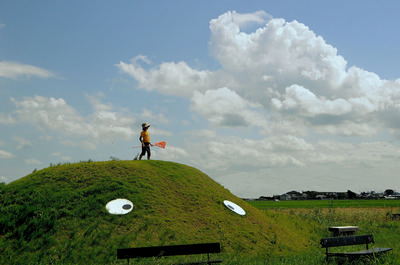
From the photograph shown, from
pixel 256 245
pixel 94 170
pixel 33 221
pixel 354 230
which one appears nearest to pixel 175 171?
pixel 94 170

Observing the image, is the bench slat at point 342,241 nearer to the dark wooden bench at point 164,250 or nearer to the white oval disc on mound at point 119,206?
the dark wooden bench at point 164,250

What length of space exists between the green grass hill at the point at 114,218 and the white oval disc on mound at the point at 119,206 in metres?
0.19

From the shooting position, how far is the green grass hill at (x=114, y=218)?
33.1 ft

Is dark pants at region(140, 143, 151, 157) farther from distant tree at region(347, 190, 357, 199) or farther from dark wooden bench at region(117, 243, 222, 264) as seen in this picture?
distant tree at region(347, 190, 357, 199)

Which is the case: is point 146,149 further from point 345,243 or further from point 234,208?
point 345,243

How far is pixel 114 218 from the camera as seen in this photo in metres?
11.2

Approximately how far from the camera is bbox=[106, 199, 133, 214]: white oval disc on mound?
Result: 37.8 feet

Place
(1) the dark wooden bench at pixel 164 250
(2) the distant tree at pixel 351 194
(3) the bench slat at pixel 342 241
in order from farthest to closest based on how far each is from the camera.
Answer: (2) the distant tree at pixel 351 194 → (3) the bench slat at pixel 342 241 → (1) the dark wooden bench at pixel 164 250

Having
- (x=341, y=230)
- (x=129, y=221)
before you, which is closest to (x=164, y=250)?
(x=129, y=221)

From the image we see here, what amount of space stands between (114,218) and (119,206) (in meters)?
0.63

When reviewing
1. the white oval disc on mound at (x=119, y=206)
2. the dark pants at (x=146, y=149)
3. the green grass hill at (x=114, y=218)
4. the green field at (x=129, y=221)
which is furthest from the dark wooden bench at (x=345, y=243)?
the dark pants at (x=146, y=149)

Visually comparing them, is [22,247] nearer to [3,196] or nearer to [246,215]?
[3,196]

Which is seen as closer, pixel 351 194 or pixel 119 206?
pixel 119 206

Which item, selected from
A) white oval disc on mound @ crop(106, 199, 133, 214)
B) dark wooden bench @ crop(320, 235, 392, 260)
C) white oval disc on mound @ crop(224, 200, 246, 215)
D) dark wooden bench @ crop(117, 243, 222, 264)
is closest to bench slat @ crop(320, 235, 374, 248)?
dark wooden bench @ crop(320, 235, 392, 260)
